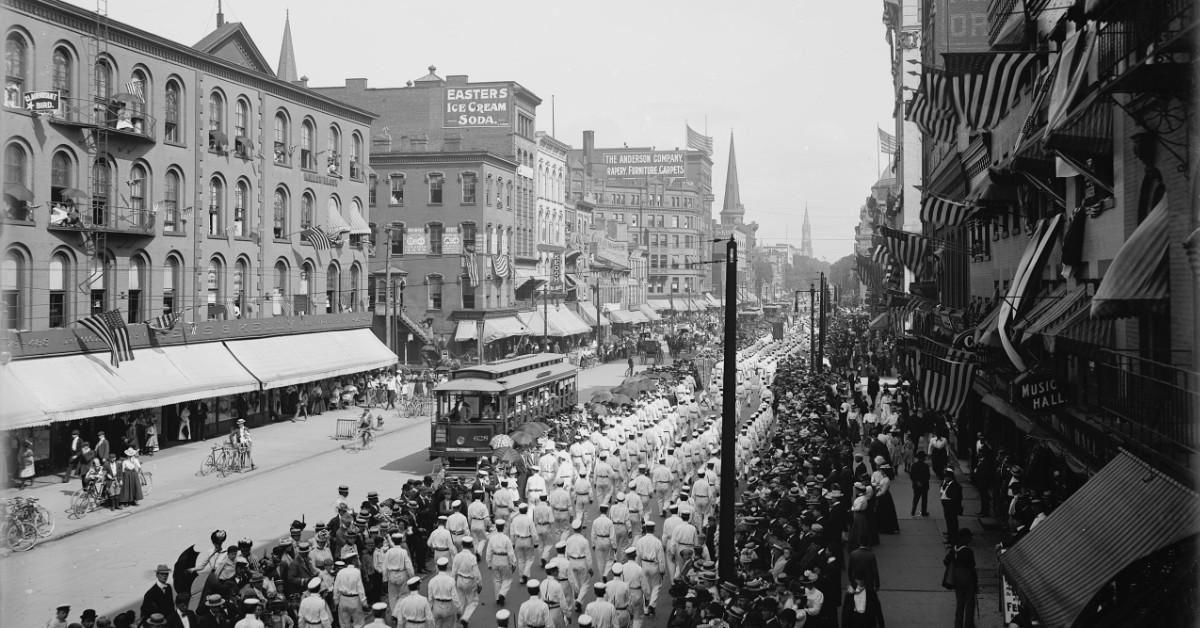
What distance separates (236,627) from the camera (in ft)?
42.8

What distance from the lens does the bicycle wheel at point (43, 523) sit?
72.5 feet

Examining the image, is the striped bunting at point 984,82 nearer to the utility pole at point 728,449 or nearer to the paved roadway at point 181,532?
the utility pole at point 728,449

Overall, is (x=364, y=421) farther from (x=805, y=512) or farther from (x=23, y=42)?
(x=805, y=512)

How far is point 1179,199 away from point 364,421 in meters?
28.6

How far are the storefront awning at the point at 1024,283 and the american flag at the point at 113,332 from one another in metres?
25.2

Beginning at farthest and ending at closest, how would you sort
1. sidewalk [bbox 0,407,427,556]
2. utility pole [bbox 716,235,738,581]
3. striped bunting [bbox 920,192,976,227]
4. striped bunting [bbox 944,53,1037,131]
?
striped bunting [bbox 920,192,976,227] < sidewalk [bbox 0,407,427,556] < striped bunting [bbox 944,53,1037,131] < utility pole [bbox 716,235,738,581]

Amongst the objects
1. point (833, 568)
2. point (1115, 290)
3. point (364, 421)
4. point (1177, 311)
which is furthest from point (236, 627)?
point (364, 421)

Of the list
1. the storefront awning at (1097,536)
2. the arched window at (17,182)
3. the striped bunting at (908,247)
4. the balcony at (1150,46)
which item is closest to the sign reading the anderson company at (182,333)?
the arched window at (17,182)

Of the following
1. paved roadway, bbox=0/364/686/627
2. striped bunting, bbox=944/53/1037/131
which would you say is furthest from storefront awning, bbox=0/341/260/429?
striped bunting, bbox=944/53/1037/131

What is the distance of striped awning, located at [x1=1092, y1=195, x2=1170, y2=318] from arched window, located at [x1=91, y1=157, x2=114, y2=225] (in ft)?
102

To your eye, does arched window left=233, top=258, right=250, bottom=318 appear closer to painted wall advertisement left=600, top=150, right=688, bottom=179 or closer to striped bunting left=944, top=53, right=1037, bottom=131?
striped bunting left=944, top=53, right=1037, bottom=131

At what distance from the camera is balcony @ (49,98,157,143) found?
3266 centimetres

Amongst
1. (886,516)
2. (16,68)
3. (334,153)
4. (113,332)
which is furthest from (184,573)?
(334,153)

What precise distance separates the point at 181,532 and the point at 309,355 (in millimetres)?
21518
